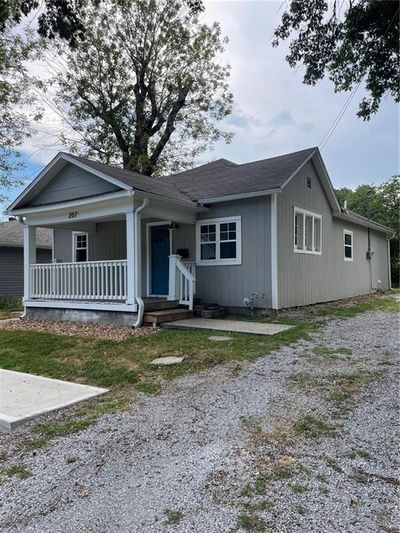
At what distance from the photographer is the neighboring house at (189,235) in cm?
966

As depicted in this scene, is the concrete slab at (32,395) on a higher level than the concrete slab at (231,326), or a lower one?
lower

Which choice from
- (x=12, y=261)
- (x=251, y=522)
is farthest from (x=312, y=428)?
(x=12, y=261)

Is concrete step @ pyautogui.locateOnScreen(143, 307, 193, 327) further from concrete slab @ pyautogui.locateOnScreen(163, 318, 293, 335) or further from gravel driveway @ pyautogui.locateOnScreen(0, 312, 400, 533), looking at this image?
gravel driveway @ pyautogui.locateOnScreen(0, 312, 400, 533)

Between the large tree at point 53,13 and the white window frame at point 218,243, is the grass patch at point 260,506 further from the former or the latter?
the white window frame at point 218,243

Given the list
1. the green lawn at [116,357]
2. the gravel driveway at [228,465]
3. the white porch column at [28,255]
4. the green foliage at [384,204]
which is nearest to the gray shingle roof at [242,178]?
the green lawn at [116,357]

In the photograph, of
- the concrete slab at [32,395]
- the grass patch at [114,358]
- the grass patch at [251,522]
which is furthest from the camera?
the grass patch at [114,358]

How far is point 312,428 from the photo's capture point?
342 centimetres

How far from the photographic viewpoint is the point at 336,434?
3301mm

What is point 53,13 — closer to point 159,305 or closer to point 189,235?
point 159,305

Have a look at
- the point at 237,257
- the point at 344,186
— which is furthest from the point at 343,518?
the point at 344,186

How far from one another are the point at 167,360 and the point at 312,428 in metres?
3.09

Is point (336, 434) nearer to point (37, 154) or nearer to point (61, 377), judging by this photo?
point (61, 377)

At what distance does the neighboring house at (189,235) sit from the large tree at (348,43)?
3.22m

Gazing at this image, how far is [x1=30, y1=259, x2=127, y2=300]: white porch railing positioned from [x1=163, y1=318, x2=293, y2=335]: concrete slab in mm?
1654
